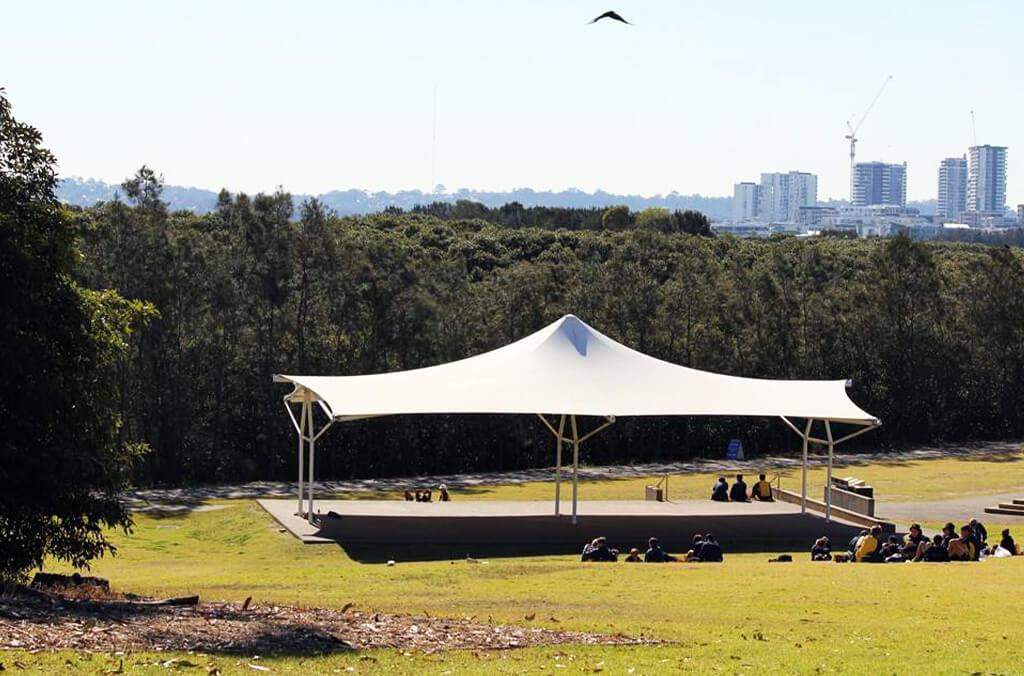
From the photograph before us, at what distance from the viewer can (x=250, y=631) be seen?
13.1m

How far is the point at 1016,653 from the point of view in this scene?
13.3 meters

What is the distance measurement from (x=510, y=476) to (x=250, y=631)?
99.3ft

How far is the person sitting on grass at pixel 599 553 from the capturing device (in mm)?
23141

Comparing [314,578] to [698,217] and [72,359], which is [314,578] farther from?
[698,217]

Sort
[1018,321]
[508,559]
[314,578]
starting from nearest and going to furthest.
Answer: [314,578] < [508,559] < [1018,321]

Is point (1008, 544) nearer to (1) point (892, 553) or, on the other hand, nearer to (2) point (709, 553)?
(1) point (892, 553)

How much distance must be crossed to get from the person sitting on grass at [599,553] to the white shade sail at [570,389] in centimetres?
316

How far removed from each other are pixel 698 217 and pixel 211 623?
93.1 metres

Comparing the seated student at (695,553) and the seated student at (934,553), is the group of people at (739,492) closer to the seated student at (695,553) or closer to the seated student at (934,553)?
the seated student at (695,553)

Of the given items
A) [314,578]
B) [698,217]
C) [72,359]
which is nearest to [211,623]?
[72,359]

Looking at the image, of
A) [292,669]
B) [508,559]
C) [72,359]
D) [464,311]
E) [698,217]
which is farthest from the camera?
[698,217]

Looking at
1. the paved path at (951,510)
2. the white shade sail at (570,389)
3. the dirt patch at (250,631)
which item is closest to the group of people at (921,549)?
the white shade sail at (570,389)

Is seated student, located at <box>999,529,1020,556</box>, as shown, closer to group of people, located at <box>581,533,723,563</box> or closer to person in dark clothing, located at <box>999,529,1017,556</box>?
person in dark clothing, located at <box>999,529,1017,556</box>

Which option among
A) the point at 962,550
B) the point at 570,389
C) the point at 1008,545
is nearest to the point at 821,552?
the point at 962,550
